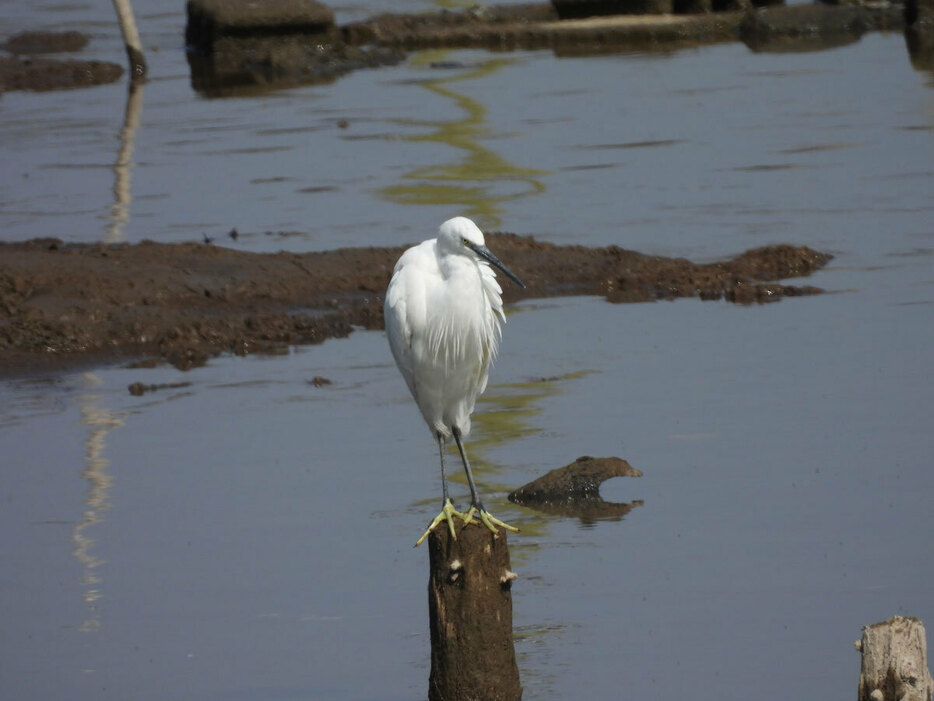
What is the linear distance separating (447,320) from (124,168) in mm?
A: 12892

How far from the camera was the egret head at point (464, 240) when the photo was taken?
6.14 meters

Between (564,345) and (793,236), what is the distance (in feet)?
11.1

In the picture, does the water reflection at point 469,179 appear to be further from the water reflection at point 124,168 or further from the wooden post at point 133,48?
the wooden post at point 133,48

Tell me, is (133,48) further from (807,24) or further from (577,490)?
(577,490)

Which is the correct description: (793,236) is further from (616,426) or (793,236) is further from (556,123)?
(556,123)

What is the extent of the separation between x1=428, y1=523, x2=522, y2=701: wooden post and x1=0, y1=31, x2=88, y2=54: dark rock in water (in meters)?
26.2

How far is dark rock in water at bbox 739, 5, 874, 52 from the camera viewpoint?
26.7 m

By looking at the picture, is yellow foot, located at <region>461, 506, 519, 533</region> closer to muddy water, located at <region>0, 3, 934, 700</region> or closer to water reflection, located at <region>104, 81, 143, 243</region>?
muddy water, located at <region>0, 3, 934, 700</region>

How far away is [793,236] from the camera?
1393 centimetres

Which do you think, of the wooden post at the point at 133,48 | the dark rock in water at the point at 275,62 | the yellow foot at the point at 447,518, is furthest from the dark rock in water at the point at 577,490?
the wooden post at the point at 133,48

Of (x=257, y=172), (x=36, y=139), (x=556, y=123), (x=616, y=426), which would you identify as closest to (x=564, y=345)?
(x=616, y=426)

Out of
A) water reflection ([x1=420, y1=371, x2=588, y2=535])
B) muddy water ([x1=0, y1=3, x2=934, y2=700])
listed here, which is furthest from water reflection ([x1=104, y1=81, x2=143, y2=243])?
water reflection ([x1=420, y1=371, x2=588, y2=535])

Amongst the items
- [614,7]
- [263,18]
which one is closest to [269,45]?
[263,18]

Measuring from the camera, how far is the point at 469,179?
17188 millimetres
